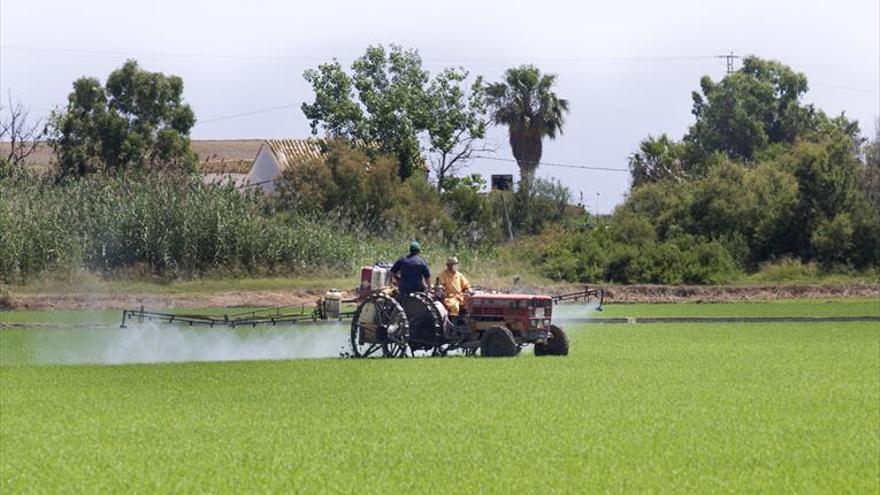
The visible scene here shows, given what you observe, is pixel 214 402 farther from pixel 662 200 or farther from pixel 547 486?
pixel 662 200

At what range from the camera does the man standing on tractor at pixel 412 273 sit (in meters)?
26.6

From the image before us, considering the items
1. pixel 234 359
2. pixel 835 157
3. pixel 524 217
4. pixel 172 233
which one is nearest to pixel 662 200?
pixel 835 157

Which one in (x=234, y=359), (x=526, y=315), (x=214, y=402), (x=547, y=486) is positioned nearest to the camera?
(x=547, y=486)

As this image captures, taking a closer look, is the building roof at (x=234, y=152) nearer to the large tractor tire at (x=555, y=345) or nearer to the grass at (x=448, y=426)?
the large tractor tire at (x=555, y=345)

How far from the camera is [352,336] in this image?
27438mm

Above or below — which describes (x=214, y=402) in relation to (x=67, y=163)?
below

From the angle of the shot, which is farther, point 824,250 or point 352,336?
point 824,250

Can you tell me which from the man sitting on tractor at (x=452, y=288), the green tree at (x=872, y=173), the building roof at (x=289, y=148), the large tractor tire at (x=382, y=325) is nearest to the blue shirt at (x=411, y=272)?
the large tractor tire at (x=382, y=325)

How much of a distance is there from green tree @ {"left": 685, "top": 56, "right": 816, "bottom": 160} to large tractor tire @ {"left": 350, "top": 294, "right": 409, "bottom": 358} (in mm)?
67903

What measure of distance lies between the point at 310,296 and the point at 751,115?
47.7 m

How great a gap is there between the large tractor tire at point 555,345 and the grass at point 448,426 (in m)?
1.09

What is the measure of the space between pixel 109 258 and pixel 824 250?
2632cm

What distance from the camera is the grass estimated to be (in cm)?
1347

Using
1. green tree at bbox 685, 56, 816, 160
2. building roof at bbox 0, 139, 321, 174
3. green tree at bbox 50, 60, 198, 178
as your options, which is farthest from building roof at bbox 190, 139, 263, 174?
green tree at bbox 685, 56, 816, 160
